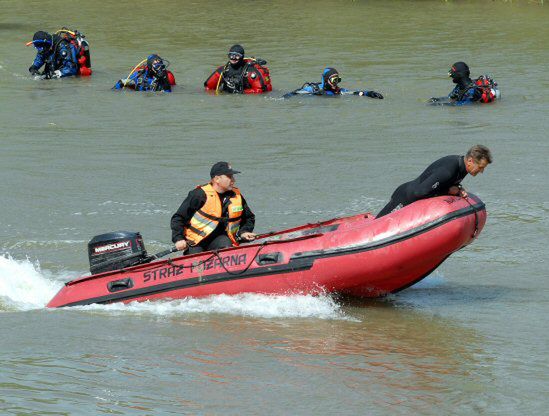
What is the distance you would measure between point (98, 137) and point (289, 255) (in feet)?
22.6

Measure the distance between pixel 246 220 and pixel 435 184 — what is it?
1515 millimetres

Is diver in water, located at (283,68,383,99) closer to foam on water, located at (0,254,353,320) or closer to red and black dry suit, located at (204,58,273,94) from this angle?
red and black dry suit, located at (204,58,273,94)

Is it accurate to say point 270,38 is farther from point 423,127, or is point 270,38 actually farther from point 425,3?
point 423,127

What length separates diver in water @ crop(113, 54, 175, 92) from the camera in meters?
16.8

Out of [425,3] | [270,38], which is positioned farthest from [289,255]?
[425,3]

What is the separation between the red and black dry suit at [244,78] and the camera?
16719mm

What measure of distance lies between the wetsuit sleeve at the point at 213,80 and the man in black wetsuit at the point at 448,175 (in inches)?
368

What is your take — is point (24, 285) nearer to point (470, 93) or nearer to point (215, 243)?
point (215, 243)


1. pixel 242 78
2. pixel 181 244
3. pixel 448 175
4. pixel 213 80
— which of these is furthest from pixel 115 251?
pixel 213 80

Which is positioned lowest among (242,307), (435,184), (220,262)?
(242,307)

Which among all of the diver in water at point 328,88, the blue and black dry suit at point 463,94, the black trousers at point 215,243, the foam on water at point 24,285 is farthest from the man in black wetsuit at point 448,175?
the diver in water at point 328,88

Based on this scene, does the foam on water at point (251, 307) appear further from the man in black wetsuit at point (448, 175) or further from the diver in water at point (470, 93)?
the diver in water at point (470, 93)

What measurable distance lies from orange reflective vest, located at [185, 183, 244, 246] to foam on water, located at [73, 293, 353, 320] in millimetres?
512

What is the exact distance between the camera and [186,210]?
26.9ft
